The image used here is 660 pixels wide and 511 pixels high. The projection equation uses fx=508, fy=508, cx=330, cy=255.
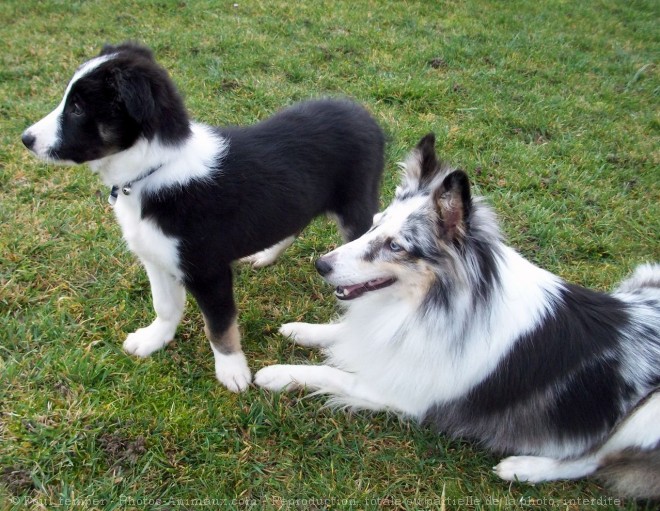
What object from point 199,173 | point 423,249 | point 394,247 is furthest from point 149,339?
point 423,249

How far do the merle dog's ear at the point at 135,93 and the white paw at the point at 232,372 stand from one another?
4.12 feet

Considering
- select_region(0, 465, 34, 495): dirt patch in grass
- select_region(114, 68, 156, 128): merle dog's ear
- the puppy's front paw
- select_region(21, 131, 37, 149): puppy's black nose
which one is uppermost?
select_region(114, 68, 156, 128): merle dog's ear

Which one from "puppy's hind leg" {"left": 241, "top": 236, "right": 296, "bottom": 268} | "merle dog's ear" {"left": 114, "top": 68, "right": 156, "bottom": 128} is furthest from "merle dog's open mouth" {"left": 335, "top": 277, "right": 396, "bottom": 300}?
"puppy's hind leg" {"left": 241, "top": 236, "right": 296, "bottom": 268}

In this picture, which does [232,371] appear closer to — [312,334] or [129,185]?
[312,334]

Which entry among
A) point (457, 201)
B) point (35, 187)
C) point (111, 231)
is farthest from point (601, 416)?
point (35, 187)

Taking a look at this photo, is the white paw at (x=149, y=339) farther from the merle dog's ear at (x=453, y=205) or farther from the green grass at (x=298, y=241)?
the merle dog's ear at (x=453, y=205)

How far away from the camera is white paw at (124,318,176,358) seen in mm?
2738

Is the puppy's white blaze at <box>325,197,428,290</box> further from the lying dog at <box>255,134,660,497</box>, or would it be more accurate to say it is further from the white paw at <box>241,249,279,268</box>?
the white paw at <box>241,249,279,268</box>

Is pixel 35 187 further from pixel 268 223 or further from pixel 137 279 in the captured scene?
pixel 268 223

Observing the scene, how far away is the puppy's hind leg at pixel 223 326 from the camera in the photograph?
2463mm

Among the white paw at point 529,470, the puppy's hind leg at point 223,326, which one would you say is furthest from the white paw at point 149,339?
the white paw at point 529,470

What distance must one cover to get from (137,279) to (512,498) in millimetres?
2393

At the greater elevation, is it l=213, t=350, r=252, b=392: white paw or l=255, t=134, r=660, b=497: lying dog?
l=255, t=134, r=660, b=497: lying dog

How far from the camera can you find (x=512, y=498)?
235 centimetres
